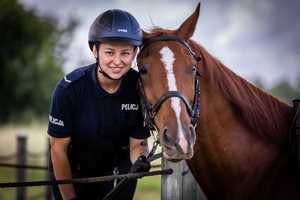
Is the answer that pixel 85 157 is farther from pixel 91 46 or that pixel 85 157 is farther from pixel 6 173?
pixel 6 173

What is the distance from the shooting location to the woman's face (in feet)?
11.3

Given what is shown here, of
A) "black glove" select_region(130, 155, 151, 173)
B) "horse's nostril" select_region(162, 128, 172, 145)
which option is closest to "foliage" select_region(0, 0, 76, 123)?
"black glove" select_region(130, 155, 151, 173)

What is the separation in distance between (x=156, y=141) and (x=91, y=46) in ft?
2.82

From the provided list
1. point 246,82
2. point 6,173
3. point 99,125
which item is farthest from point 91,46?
point 6,173

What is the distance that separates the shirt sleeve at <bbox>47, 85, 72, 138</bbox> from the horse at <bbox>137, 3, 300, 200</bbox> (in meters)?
0.54

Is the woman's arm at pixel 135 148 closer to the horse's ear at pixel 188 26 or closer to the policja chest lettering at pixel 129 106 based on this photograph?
the policja chest lettering at pixel 129 106

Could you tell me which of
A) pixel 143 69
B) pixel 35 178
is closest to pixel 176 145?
pixel 143 69

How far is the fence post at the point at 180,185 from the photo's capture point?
4.18m

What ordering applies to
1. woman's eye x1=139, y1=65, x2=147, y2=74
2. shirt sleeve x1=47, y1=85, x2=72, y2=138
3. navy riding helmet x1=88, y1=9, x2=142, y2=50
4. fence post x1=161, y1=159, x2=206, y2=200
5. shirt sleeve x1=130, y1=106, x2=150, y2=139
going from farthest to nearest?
fence post x1=161, y1=159, x2=206, y2=200
shirt sleeve x1=130, y1=106, x2=150, y2=139
shirt sleeve x1=47, y1=85, x2=72, y2=138
navy riding helmet x1=88, y1=9, x2=142, y2=50
woman's eye x1=139, y1=65, x2=147, y2=74

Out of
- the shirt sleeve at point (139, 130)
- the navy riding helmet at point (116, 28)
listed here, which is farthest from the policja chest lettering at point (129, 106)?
the navy riding helmet at point (116, 28)

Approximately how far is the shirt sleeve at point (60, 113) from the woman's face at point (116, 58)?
1.13ft

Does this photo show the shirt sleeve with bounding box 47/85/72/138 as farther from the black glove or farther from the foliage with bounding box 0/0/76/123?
the foliage with bounding box 0/0/76/123

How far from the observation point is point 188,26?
347cm

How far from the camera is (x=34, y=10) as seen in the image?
27.2 meters
